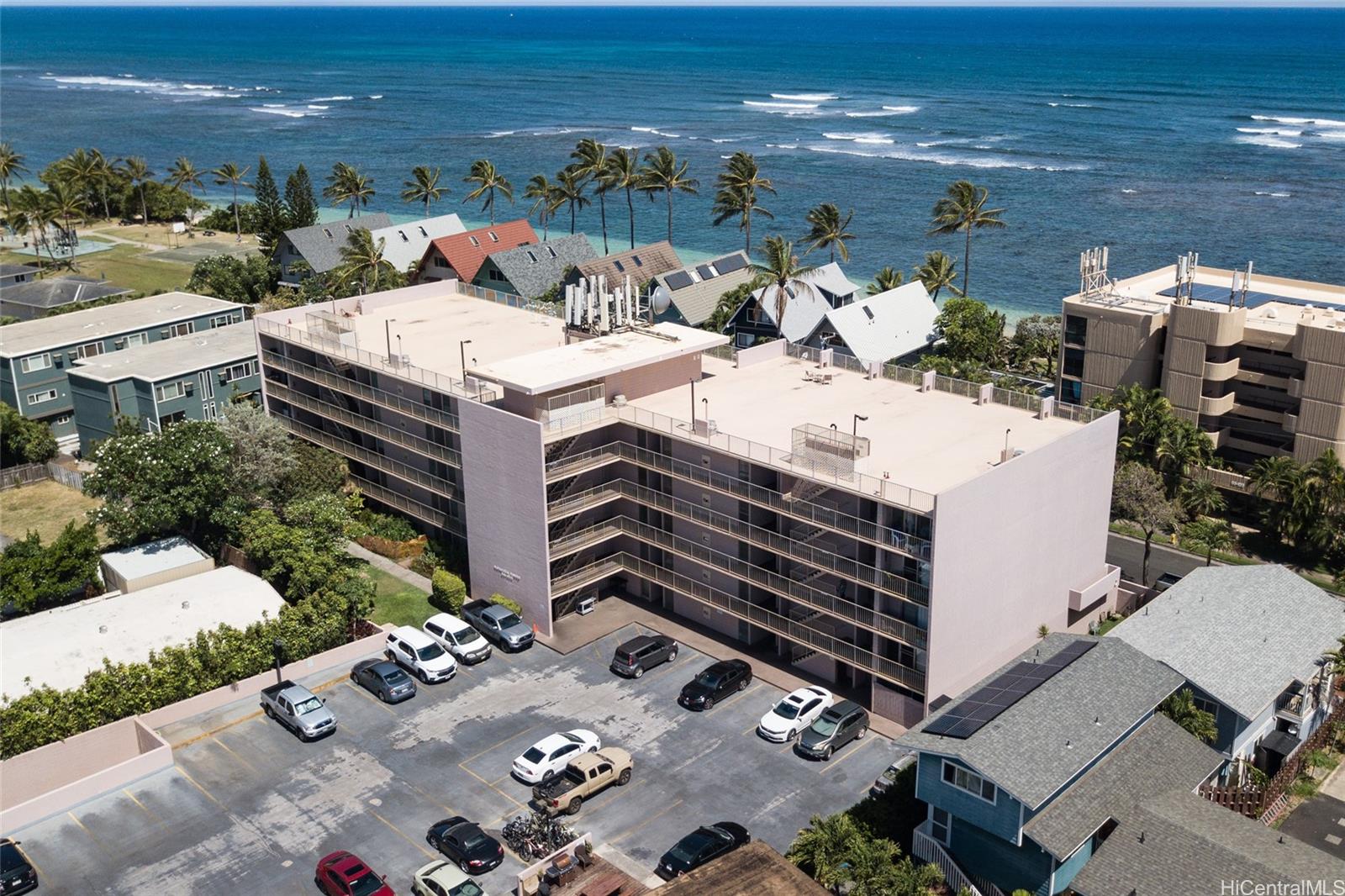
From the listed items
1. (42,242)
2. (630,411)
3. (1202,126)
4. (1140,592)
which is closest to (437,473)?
(630,411)

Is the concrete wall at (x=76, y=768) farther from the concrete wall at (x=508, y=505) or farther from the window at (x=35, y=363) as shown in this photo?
the window at (x=35, y=363)

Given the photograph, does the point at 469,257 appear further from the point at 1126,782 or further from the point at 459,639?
the point at 1126,782

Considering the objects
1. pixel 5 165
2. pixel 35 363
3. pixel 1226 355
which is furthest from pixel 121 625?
pixel 5 165

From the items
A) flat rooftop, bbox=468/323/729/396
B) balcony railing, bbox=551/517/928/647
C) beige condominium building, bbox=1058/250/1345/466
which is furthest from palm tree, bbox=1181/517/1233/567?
flat rooftop, bbox=468/323/729/396

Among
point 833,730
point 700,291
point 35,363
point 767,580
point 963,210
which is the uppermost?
point 963,210

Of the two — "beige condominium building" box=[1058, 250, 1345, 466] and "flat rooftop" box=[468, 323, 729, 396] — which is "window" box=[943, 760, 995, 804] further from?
"beige condominium building" box=[1058, 250, 1345, 466]
